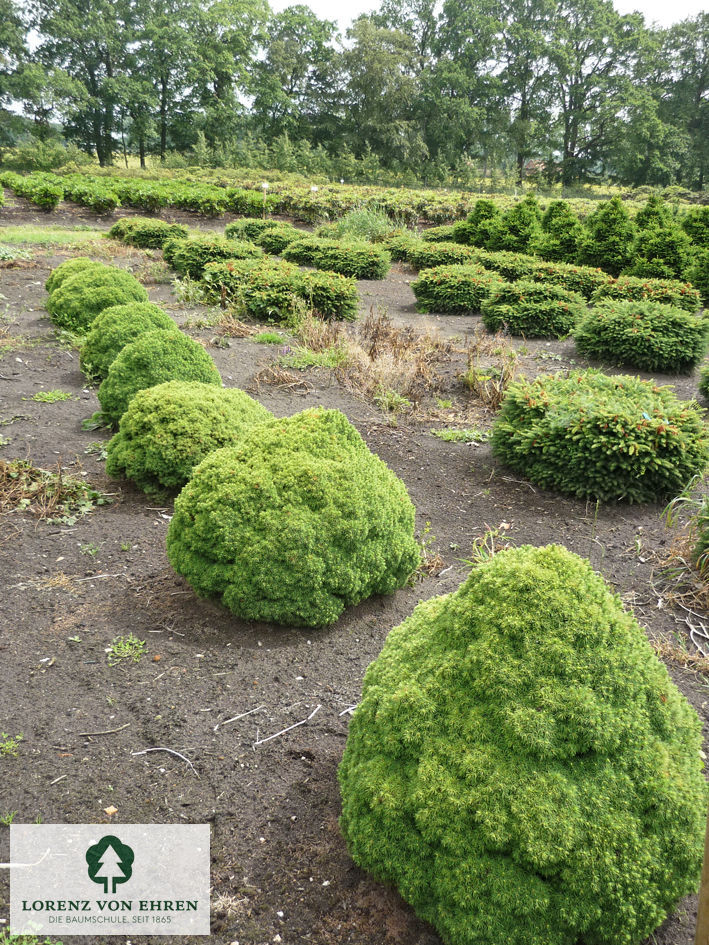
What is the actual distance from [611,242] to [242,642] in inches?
478

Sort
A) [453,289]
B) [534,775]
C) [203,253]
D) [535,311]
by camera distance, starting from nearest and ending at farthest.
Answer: [534,775] → [535,311] → [453,289] → [203,253]

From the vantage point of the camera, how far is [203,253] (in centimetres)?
1128

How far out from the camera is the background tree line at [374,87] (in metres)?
38.2

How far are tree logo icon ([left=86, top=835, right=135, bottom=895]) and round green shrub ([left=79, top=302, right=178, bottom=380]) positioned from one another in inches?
181

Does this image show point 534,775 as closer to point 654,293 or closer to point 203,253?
point 654,293

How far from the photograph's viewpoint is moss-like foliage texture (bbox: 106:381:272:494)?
415 cm

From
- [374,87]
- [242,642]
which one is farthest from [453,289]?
[374,87]

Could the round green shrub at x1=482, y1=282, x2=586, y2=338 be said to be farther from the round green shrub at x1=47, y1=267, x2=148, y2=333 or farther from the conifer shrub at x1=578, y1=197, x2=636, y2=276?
the round green shrub at x1=47, y1=267, x2=148, y2=333

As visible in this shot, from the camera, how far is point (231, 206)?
23141mm

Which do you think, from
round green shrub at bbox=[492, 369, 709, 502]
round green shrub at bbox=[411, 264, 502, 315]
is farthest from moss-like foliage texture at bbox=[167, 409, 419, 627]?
round green shrub at bbox=[411, 264, 502, 315]

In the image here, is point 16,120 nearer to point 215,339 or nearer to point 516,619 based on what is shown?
point 215,339

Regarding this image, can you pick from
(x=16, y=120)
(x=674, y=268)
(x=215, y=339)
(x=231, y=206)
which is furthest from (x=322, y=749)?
(x=16, y=120)

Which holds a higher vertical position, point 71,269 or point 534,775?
point 71,269

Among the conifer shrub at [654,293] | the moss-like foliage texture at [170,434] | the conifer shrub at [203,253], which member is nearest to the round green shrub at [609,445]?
the moss-like foliage texture at [170,434]
